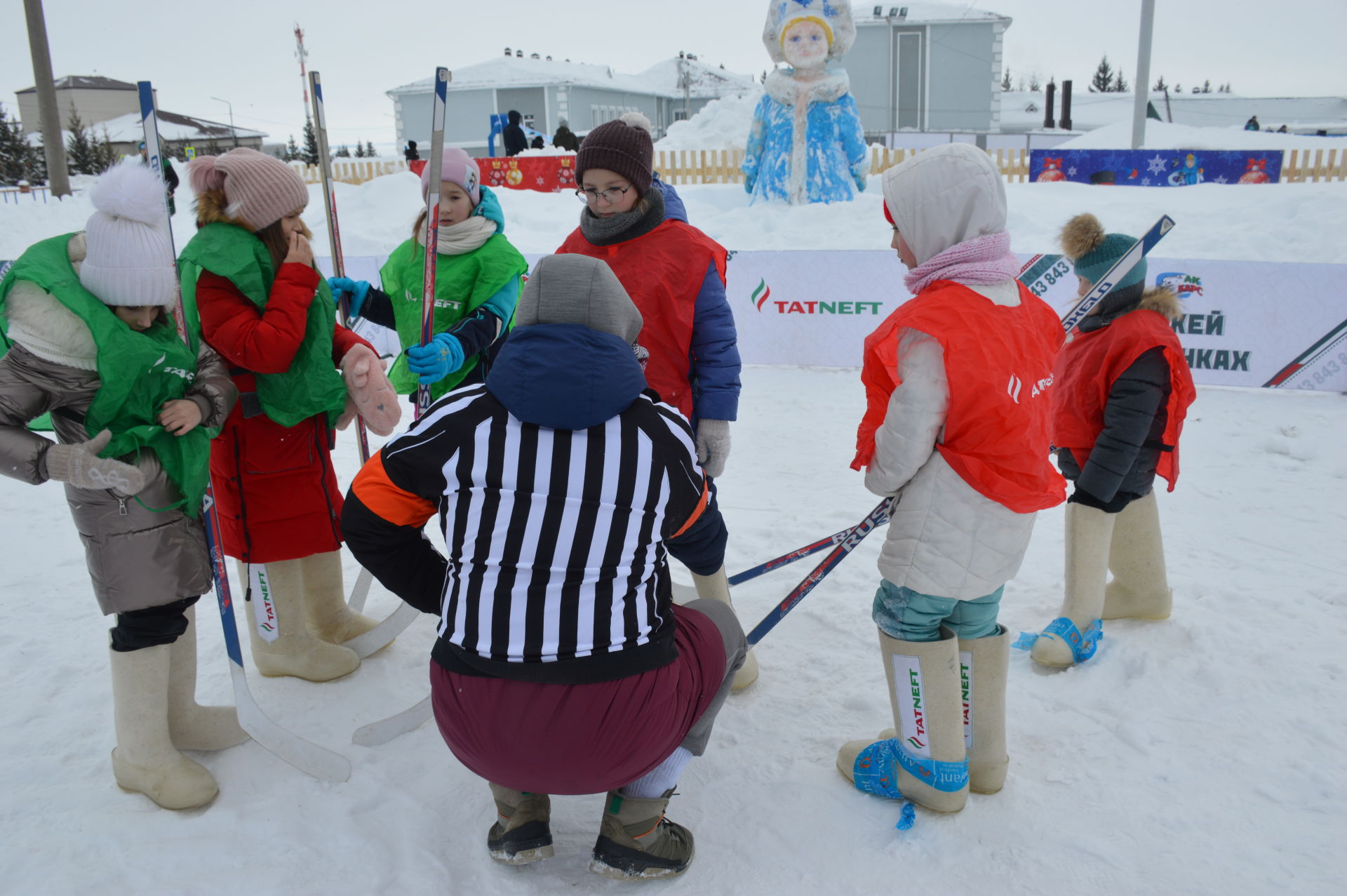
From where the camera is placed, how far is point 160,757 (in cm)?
247

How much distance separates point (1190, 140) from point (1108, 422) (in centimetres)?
1921

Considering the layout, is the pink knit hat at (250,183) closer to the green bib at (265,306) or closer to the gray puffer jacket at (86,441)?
the green bib at (265,306)

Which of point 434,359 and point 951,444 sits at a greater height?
point 434,359

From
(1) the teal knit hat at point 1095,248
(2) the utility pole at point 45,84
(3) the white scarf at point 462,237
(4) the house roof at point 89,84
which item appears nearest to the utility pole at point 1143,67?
(1) the teal knit hat at point 1095,248

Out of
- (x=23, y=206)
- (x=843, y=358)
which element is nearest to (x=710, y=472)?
(x=843, y=358)

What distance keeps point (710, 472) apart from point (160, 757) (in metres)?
1.86

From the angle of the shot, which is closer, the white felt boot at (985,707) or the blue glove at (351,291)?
the white felt boot at (985,707)

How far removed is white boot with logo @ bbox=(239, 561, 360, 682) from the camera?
300 centimetres

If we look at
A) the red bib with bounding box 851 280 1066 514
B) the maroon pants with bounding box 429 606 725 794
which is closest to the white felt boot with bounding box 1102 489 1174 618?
the red bib with bounding box 851 280 1066 514

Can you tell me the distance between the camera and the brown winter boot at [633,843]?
2.13m

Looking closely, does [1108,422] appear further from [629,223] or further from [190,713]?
[190,713]

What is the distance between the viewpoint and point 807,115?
1190 cm

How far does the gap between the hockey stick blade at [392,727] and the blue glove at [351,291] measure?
4.85 feet

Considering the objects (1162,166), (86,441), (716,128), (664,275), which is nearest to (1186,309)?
(664,275)
